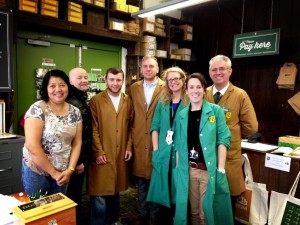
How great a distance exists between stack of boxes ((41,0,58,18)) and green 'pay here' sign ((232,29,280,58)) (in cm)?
269

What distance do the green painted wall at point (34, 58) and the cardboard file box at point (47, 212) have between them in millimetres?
2422

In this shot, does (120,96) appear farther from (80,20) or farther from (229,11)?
(229,11)

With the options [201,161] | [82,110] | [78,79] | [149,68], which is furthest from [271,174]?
[78,79]

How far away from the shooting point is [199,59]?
5.67 metres

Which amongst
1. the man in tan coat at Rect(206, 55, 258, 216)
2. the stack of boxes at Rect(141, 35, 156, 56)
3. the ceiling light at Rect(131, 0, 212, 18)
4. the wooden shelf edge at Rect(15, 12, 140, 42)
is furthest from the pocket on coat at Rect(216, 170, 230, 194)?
the stack of boxes at Rect(141, 35, 156, 56)

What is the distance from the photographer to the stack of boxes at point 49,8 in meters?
3.36

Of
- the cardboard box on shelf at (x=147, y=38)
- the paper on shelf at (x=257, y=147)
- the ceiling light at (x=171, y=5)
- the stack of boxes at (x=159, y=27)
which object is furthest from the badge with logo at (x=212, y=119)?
the stack of boxes at (x=159, y=27)

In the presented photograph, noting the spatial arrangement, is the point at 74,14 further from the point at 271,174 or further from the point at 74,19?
the point at 271,174

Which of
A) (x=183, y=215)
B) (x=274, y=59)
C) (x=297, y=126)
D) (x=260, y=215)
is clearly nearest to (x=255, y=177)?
(x=260, y=215)

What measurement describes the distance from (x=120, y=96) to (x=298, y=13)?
351 cm

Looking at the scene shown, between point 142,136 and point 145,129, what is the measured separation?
8cm

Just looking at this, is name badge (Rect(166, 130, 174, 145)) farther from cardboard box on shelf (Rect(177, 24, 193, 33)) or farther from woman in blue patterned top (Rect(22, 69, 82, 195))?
cardboard box on shelf (Rect(177, 24, 193, 33))

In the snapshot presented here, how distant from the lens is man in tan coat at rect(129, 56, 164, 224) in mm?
2699

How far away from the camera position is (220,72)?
246 centimetres
